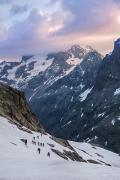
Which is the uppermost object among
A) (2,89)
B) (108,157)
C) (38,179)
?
(2,89)

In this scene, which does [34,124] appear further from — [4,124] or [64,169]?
[64,169]

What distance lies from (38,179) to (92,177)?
3.53 meters

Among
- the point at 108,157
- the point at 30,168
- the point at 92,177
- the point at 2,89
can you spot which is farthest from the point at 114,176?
the point at 108,157

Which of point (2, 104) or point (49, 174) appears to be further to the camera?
point (2, 104)

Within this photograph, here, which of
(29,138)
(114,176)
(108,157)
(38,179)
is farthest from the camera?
(108,157)

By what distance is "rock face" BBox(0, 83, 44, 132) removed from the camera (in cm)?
12262

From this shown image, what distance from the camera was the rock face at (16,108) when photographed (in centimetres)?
12262

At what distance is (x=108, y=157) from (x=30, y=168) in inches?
4550

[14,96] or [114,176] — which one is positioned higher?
[14,96]

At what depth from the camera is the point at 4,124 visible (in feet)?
312

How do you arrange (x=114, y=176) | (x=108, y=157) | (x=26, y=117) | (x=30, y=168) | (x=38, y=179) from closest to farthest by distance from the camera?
(x=38, y=179) → (x=114, y=176) → (x=30, y=168) → (x=26, y=117) → (x=108, y=157)

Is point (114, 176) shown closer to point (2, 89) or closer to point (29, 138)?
point (29, 138)

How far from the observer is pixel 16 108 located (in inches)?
5138

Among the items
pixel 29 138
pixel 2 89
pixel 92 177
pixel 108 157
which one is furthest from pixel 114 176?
pixel 108 157
